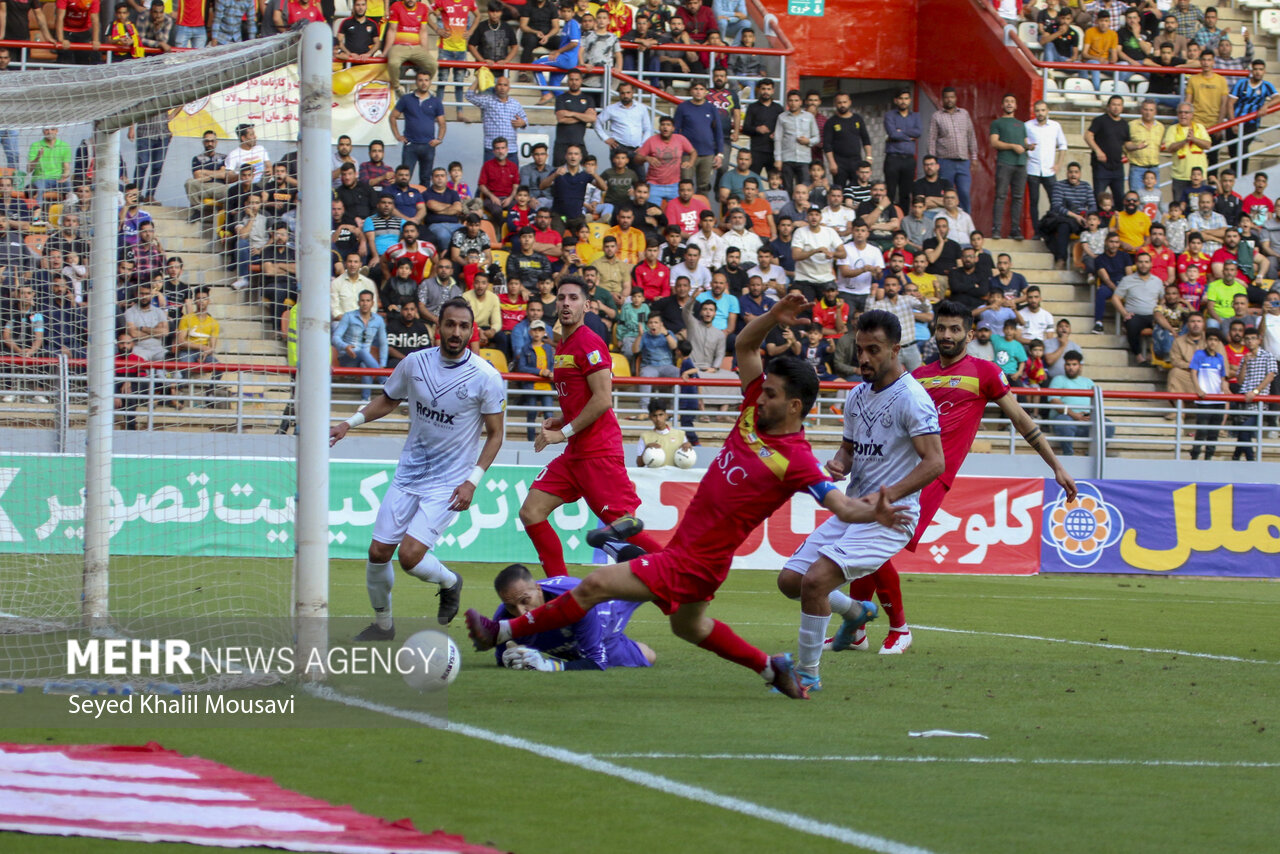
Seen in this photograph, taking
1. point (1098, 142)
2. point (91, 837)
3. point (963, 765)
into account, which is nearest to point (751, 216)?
point (1098, 142)

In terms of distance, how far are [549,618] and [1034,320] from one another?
16.5m

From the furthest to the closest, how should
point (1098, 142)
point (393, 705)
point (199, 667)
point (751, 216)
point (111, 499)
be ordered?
1. point (1098, 142)
2. point (751, 216)
3. point (111, 499)
4. point (199, 667)
5. point (393, 705)

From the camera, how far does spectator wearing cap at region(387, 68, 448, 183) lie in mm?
21812

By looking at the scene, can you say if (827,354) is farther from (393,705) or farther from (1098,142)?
(393,705)

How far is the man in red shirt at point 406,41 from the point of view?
74.1ft

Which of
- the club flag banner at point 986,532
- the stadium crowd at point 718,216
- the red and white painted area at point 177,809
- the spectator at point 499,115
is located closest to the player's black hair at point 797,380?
the red and white painted area at point 177,809

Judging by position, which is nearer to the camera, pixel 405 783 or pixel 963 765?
pixel 405 783

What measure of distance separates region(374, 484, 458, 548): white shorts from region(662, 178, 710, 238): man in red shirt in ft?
43.3

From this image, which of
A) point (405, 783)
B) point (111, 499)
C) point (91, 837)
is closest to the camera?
point (91, 837)

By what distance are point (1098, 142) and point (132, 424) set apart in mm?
18224

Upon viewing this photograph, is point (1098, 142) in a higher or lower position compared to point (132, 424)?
higher

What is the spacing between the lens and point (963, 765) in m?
6.17

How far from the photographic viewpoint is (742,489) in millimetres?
7445

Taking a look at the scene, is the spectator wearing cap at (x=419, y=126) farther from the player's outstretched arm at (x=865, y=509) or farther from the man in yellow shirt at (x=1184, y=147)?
the player's outstretched arm at (x=865, y=509)
